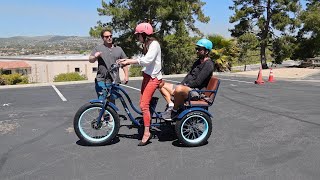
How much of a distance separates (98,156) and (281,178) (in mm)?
2398

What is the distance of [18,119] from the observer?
749cm

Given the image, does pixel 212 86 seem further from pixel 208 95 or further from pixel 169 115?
pixel 169 115

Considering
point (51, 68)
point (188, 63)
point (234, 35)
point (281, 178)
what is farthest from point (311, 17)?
point (51, 68)

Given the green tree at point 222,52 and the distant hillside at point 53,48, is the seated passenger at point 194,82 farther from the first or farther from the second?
the distant hillside at point 53,48

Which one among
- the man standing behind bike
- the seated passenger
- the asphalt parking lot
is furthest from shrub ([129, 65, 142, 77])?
the seated passenger

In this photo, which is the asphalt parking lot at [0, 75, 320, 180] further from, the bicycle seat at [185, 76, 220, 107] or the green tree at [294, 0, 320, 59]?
the green tree at [294, 0, 320, 59]

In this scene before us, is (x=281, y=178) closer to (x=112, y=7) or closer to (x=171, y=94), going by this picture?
(x=171, y=94)

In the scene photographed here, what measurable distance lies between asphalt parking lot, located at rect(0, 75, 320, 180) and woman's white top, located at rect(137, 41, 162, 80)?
1.12 m

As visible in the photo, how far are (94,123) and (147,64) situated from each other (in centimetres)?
125

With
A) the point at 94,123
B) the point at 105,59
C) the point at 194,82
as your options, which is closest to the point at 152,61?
the point at 194,82

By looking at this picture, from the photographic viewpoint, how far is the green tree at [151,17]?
28562mm

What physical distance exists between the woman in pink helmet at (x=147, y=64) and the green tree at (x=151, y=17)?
924 inches

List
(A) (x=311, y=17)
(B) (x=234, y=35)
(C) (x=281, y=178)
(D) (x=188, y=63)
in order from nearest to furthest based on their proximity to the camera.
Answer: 1. (C) (x=281, y=178)
2. (A) (x=311, y=17)
3. (B) (x=234, y=35)
4. (D) (x=188, y=63)

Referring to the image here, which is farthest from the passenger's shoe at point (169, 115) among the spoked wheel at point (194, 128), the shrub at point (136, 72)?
the shrub at point (136, 72)
